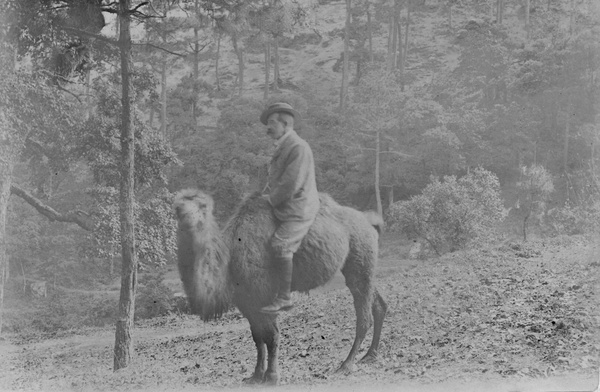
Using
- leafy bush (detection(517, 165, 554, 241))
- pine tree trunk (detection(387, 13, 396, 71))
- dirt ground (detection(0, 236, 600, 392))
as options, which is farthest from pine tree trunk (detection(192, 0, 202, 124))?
leafy bush (detection(517, 165, 554, 241))

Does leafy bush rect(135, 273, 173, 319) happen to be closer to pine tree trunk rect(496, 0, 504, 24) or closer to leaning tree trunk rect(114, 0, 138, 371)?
leaning tree trunk rect(114, 0, 138, 371)

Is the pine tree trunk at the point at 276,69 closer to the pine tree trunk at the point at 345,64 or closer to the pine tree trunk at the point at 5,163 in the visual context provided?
the pine tree trunk at the point at 345,64

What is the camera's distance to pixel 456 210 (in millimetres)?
6156

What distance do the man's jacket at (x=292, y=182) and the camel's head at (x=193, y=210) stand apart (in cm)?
56

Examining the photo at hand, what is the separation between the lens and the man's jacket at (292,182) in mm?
4984

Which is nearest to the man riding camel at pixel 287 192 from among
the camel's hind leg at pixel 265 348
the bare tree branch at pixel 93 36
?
the camel's hind leg at pixel 265 348

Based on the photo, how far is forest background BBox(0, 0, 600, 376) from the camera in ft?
19.9

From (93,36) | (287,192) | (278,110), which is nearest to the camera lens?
(287,192)

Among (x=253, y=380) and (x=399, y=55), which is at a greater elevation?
(x=399, y=55)

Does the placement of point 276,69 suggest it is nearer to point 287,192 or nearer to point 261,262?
point 287,192

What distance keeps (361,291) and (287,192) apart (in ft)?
3.59

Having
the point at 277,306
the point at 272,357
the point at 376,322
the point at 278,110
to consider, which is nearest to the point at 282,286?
the point at 277,306

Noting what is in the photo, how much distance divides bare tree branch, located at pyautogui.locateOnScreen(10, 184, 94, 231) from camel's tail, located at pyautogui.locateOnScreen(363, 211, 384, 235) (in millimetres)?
2861

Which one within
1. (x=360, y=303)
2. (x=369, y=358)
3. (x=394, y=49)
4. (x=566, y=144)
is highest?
(x=394, y=49)
